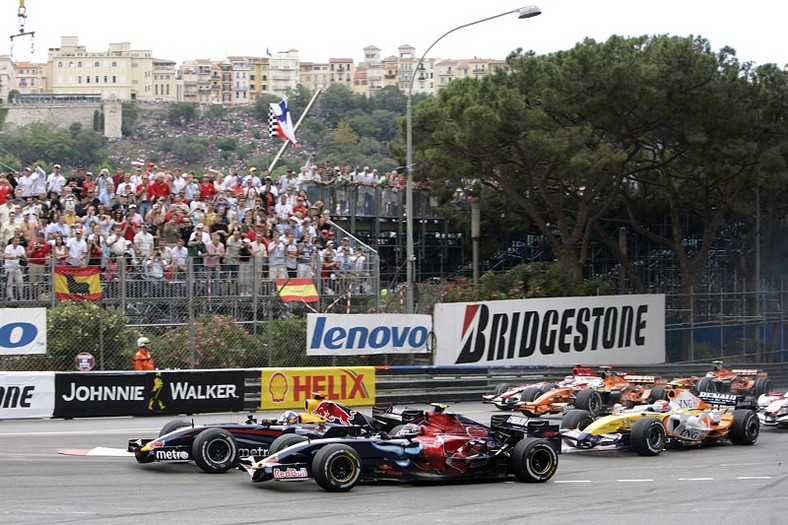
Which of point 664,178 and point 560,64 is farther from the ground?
point 560,64

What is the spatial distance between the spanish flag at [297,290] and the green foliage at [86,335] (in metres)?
3.59

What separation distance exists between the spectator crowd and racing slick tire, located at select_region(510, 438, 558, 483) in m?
10.6

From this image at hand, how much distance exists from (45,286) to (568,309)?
14.7 meters

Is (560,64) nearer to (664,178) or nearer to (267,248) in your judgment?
(664,178)

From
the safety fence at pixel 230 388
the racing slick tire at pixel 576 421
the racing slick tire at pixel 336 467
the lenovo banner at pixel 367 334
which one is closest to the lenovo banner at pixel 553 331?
the lenovo banner at pixel 367 334

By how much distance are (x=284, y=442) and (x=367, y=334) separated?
12006mm

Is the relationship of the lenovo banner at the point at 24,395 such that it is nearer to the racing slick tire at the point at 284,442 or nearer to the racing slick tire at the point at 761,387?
the racing slick tire at the point at 284,442

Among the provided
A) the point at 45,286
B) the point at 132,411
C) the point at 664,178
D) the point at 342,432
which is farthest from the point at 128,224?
the point at 664,178

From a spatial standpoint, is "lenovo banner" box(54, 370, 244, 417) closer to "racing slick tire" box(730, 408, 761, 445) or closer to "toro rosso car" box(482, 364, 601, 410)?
"toro rosso car" box(482, 364, 601, 410)

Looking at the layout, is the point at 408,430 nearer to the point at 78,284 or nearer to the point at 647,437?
the point at 647,437

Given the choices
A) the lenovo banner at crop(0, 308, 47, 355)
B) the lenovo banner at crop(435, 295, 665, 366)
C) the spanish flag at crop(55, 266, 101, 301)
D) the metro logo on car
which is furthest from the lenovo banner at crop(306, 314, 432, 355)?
the lenovo banner at crop(0, 308, 47, 355)

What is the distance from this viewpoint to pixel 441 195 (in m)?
39.6

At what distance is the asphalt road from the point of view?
1245 centimetres

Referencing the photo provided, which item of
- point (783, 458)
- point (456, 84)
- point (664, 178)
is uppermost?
point (456, 84)
